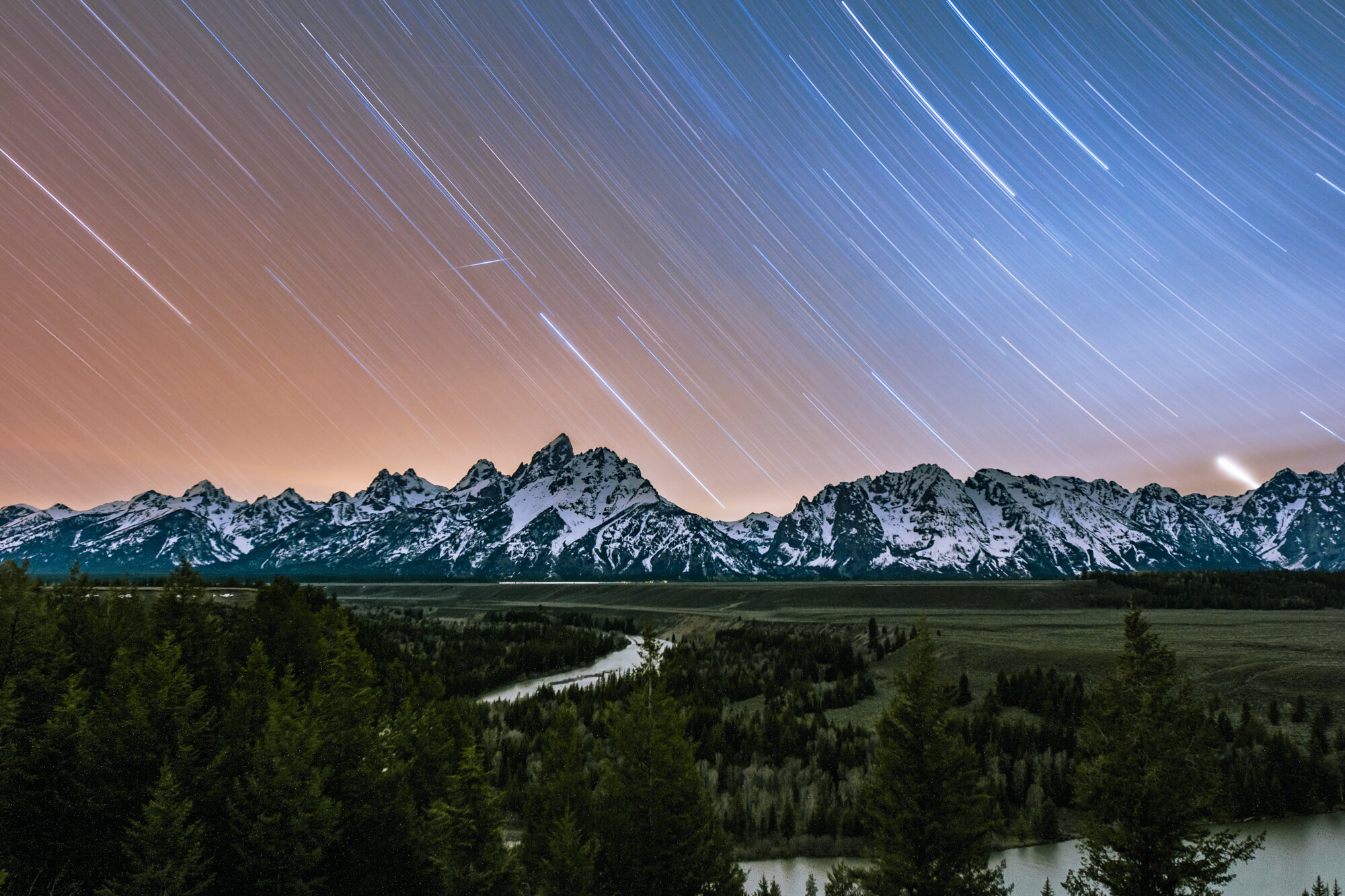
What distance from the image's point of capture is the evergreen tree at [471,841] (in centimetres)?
1880

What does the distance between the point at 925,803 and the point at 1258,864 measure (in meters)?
14.1

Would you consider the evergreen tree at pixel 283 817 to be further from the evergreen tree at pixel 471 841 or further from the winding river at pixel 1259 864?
the winding river at pixel 1259 864

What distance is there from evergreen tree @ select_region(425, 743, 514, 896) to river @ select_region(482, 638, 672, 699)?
3233cm

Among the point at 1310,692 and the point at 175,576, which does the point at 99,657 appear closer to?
the point at 175,576

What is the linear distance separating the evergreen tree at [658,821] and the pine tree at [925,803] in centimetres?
384

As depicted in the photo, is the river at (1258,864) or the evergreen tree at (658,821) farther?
the river at (1258,864)

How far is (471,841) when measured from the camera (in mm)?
19422

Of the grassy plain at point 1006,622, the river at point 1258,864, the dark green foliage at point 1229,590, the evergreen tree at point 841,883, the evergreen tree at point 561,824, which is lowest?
the river at point 1258,864

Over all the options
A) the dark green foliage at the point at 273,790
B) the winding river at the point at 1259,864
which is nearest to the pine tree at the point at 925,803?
the dark green foliage at the point at 273,790

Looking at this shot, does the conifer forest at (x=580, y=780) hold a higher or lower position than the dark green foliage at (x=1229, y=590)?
lower

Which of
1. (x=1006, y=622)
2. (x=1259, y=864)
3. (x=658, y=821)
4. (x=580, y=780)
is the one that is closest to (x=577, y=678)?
(x=1006, y=622)

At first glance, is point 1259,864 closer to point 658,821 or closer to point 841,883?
point 841,883

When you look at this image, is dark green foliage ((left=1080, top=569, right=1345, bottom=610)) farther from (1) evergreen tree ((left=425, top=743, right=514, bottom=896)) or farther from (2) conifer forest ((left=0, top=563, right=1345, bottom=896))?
(1) evergreen tree ((left=425, top=743, right=514, bottom=896))

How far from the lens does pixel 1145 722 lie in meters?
16.5
